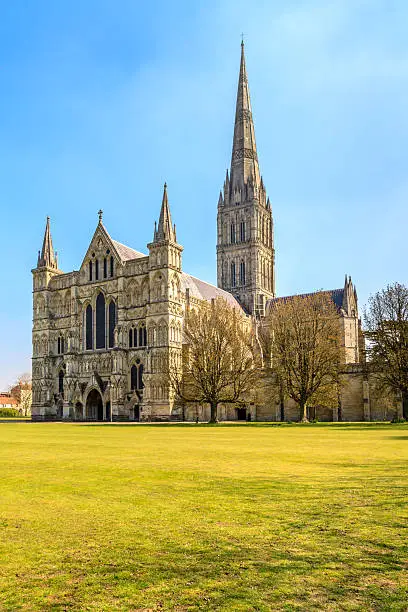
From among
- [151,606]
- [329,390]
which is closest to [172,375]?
[329,390]

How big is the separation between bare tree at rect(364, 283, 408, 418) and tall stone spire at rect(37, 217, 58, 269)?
155ft

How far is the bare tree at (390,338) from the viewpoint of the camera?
4991 cm

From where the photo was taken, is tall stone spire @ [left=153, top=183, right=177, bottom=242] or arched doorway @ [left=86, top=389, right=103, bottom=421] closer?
tall stone spire @ [left=153, top=183, right=177, bottom=242]

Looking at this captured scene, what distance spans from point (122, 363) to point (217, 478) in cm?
5653

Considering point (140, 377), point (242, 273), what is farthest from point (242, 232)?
point (140, 377)

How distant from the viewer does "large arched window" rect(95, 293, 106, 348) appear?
73375mm

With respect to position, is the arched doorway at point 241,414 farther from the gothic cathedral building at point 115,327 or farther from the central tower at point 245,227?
the central tower at point 245,227

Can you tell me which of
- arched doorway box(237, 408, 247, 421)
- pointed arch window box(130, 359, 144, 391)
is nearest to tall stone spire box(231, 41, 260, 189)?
arched doorway box(237, 408, 247, 421)

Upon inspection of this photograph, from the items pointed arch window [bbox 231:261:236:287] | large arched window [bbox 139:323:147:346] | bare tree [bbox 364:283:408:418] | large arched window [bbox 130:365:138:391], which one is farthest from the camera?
pointed arch window [bbox 231:261:236:287]

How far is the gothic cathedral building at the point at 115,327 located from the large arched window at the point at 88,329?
13 cm

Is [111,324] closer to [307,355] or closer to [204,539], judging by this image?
[307,355]

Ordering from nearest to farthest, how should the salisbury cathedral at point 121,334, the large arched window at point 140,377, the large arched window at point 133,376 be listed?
the salisbury cathedral at point 121,334
the large arched window at point 140,377
the large arched window at point 133,376

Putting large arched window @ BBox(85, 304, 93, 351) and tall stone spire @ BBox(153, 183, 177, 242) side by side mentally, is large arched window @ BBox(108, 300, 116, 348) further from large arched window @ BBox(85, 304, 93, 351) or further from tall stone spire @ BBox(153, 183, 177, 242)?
tall stone spire @ BBox(153, 183, 177, 242)

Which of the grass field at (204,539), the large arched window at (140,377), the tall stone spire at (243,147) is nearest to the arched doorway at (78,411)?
the large arched window at (140,377)
